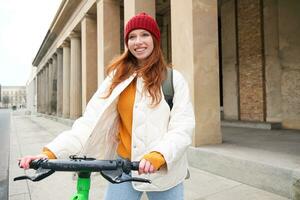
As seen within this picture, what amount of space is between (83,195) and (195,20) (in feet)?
19.8

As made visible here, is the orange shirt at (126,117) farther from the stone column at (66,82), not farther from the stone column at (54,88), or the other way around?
the stone column at (54,88)

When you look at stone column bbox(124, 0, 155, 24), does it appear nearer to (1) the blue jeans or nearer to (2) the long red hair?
(2) the long red hair

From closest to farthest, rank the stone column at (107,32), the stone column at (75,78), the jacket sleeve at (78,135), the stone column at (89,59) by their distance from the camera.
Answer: the jacket sleeve at (78,135)
the stone column at (107,32)
the stone column at (89,59)
the stone column at (75,78)

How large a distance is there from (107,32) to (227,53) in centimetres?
557

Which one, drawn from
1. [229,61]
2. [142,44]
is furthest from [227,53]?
[142,44]

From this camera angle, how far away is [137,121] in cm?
202

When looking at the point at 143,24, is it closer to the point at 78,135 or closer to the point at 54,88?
the point at 78,135

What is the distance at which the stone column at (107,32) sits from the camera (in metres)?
13.4

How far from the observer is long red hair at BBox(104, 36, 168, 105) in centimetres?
207

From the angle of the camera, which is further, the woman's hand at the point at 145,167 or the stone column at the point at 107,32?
the stone column at the point at 107,32

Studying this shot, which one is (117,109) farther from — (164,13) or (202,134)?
(164,13)

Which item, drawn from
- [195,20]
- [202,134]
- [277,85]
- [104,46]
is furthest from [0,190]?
[277,85]

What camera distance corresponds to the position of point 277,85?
37.6ft

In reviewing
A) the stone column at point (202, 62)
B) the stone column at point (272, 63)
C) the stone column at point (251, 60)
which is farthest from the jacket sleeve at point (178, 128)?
the stone column at point (251, 60)
